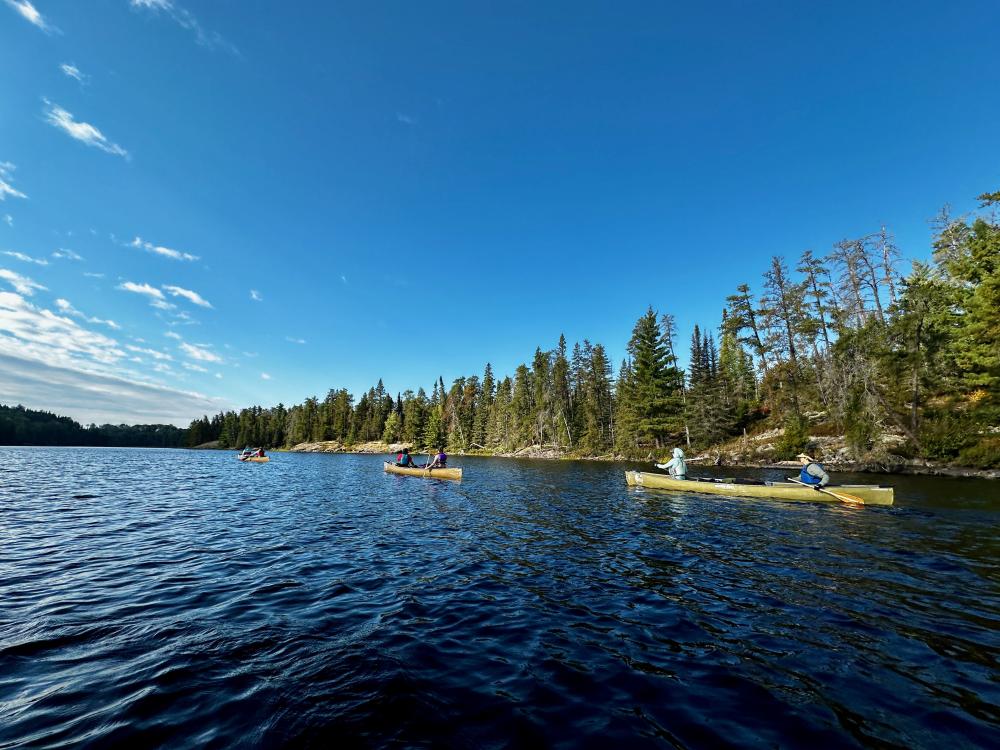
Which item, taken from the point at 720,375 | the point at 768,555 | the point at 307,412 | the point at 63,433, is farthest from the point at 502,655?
the point at 63,433

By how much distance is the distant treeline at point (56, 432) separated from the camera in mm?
147750

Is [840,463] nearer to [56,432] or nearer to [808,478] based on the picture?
[808,478]

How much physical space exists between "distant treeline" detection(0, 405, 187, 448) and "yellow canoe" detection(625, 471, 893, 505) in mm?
214066

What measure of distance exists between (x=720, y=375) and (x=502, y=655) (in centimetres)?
6650

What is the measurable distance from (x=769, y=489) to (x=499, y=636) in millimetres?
20270

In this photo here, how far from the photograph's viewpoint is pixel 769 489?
21.5 metres

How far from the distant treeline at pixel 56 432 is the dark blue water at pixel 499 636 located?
205 meters

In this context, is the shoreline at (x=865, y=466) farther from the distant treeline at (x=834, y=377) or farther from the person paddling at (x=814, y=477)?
the person paddling at (x=814, y=477)

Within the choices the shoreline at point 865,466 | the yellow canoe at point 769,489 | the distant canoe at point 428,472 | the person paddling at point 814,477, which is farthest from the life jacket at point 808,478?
the distant canoe at point 428,472

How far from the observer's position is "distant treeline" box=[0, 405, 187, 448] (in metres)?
148

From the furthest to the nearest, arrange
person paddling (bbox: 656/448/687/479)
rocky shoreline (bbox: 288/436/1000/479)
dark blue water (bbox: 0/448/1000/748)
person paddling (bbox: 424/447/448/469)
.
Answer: person paddling (bbox: 424/447/448/469)
rocky shoreline (bbox: 288/436/1000/479)
person paddling (bbox: 656/448/687/479)
dark blue water (bbox: 0/448/1000/748)

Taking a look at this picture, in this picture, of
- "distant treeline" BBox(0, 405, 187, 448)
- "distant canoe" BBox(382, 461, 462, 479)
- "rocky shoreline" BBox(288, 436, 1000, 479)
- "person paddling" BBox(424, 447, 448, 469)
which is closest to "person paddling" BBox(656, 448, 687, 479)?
"distant canoe" BBox(382, 461, 462, 479)

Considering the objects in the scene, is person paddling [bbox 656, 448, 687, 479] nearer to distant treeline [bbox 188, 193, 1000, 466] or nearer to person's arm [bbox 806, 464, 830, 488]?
person's arm [bbox 806, 464, 830, 488]

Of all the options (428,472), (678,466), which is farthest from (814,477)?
(428,472)
